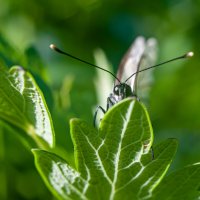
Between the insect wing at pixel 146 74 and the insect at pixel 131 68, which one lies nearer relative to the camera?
the insect at pixel 131 68

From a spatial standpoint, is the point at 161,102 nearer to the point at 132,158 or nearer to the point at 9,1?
the point at 9,1

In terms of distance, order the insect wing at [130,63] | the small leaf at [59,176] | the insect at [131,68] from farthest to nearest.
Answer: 1. the insect wing at [130,63]
2. the insect at [131,68]
3. the small leaf at [59,176]

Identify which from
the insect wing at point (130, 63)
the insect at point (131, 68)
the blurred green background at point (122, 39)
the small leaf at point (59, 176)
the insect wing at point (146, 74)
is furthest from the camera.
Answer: the blurred green background at point (122, 39)

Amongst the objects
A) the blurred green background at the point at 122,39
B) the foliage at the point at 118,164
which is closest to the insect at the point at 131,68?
the blurred green background at the point at 122,39

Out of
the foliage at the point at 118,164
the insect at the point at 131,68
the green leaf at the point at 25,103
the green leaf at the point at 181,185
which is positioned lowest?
the green leaf at the point at 181,185

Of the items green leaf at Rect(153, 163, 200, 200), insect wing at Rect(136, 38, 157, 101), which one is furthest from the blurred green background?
green leaf at Rect(153, 163, 200, 200)

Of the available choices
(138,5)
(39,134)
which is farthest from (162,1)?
(39,134)

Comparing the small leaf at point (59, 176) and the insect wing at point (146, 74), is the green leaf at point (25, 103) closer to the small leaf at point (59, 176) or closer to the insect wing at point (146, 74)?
the small leaf at point (59, 176)
